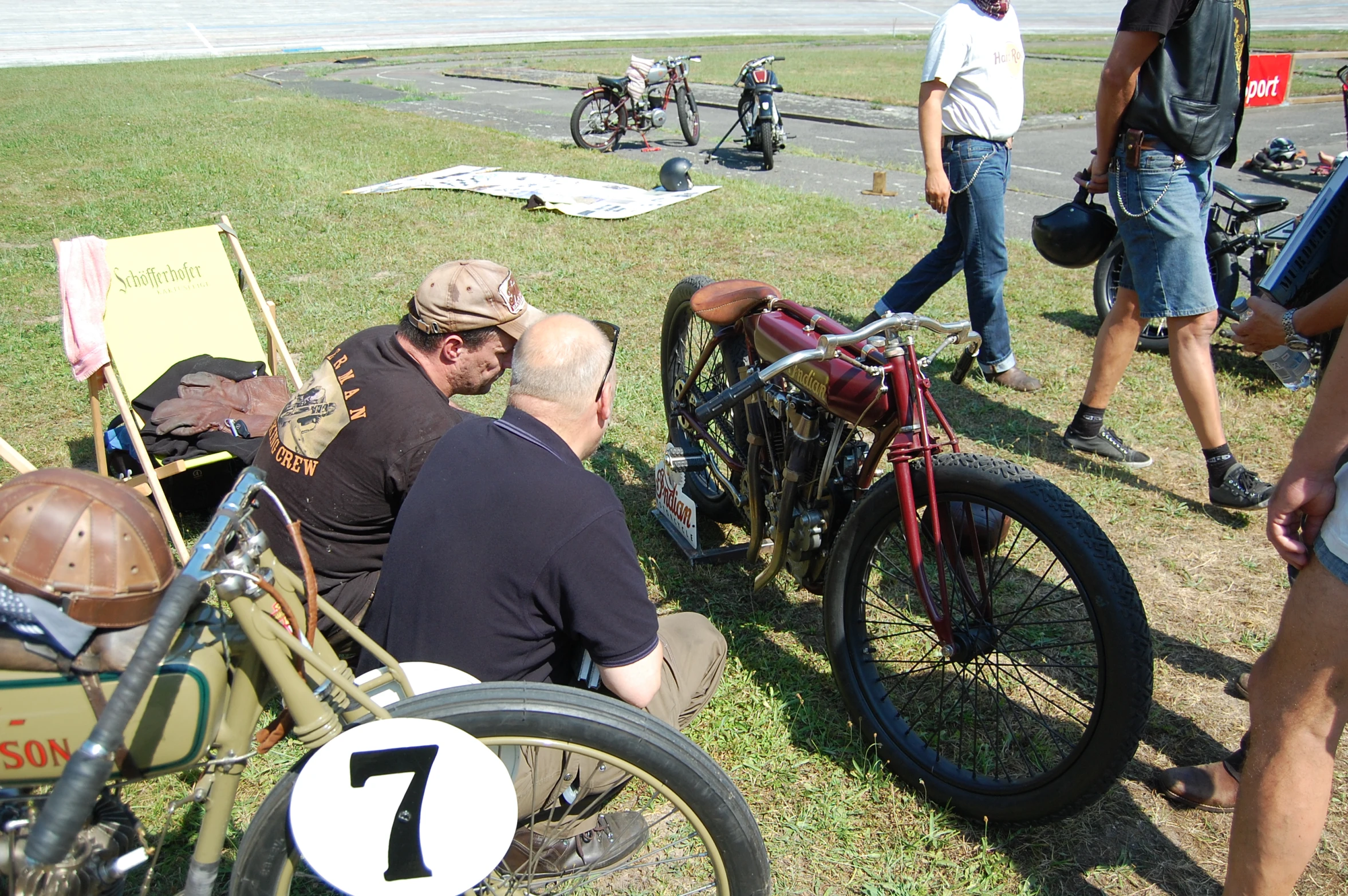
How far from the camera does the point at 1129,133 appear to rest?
369 centimetres

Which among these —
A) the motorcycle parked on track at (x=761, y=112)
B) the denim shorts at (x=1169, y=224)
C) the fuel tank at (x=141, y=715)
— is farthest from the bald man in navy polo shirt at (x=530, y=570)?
the motorcycle parked on track at (x=761, y=112)

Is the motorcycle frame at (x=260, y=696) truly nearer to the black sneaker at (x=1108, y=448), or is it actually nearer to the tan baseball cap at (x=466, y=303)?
the tan baseball cap at (x=466, y=303)

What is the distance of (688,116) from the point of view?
40.5ft

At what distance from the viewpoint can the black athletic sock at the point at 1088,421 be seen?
4.28 m

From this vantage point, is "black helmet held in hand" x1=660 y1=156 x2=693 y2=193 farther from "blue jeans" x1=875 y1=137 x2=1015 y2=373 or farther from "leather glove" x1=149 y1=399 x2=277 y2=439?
"leather glove" x1=149 y1=399 x2=277 y2=439

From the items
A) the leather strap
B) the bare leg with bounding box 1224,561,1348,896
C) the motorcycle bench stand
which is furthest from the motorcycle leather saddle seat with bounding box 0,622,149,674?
the motorcycle bench stand

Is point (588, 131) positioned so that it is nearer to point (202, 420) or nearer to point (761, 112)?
point (761, 112)

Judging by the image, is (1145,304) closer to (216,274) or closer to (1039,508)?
(1039,508)

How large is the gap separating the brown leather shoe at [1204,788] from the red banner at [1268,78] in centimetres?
594

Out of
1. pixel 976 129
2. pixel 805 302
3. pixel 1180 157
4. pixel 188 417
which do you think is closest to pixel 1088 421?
pixel 1180 157

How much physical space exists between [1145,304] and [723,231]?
459 cm

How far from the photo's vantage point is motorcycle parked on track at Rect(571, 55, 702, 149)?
12125 mm

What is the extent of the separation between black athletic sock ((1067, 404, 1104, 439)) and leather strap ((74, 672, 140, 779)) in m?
4.00

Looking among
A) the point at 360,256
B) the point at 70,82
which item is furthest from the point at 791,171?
the point at 70,82
